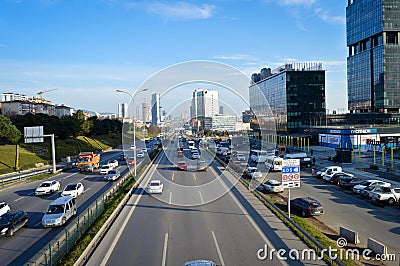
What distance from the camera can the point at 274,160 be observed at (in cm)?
3316

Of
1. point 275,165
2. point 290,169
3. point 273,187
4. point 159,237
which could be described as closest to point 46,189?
point 159,237

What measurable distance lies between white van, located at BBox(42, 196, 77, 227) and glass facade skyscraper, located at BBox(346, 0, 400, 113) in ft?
309

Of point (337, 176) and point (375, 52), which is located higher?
point (375, 52)

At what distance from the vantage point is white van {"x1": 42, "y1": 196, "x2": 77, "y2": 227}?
15.0 metres

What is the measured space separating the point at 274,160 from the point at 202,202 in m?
15.8

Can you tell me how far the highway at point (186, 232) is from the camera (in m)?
11.1

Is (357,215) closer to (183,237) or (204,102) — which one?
(183,237)

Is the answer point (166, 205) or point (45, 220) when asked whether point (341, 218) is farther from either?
point (45, 220)

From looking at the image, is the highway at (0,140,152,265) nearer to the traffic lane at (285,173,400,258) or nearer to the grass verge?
the grass verge

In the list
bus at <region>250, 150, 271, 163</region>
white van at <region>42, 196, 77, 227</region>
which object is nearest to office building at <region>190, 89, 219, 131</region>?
bus at <region>250, 150, 271, 163</region>
